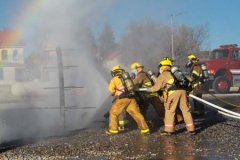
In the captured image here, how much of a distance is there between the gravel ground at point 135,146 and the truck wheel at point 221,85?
12.1 meters

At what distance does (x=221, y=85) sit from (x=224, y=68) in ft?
2.95

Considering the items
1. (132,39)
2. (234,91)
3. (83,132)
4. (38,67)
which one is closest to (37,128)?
(83,132)

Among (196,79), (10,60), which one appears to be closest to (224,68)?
(10,60)

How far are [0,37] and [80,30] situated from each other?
717 cm

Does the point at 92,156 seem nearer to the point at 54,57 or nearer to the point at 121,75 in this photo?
the point at 121,75

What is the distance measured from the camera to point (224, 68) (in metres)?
22.3

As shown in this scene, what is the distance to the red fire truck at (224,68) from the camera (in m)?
22.1

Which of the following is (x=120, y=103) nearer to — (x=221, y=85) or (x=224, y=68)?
(x=221, y=85)

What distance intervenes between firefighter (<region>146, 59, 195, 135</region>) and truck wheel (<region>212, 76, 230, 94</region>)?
13205mm

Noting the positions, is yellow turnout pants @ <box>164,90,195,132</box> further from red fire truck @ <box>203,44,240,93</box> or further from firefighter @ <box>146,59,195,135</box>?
red fire truck @ <box>203,44,240,93</box>

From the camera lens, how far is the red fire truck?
72.4ft

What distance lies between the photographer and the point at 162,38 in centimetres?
2100

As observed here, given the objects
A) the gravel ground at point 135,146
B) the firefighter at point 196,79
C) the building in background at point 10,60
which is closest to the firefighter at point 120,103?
the gravel ground at point 135,146

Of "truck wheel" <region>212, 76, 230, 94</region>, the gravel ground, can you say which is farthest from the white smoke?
"truck wheel" <region>212, 76, 230, 94</region>
